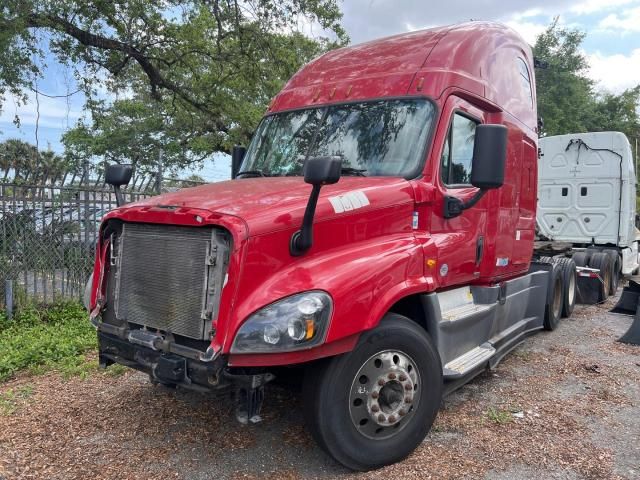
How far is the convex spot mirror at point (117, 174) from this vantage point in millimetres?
4598

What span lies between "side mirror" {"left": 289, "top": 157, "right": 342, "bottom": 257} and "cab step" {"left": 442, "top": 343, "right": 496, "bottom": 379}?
1.66 m

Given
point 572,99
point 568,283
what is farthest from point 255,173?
point 572,99

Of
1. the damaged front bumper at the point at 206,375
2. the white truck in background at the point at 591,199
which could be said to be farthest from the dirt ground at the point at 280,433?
the white truck in background at the point at 591,199

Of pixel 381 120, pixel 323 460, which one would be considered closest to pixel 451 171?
pixel 381 120

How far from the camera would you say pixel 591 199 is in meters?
11.7

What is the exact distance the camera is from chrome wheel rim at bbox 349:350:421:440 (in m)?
3.54

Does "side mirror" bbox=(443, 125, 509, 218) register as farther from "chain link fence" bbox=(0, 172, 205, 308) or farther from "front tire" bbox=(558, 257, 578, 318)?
"chain link fence" bbox=(0, 172, 205, 308)

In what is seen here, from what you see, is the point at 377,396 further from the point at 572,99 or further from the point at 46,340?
the point at 572,99

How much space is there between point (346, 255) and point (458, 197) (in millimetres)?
1475

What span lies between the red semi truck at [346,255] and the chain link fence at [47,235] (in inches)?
143

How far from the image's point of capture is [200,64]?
41.7 ft

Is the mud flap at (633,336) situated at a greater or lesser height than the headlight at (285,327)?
lesser

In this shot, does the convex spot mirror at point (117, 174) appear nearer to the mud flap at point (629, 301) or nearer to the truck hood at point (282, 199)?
the truck hood at point (282, 199)

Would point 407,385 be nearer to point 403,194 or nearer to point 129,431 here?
point 403,194
